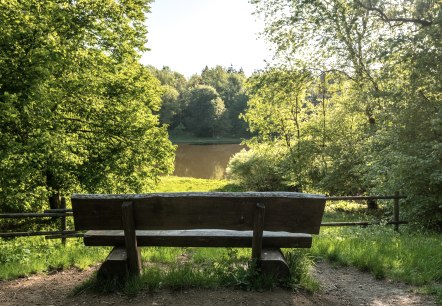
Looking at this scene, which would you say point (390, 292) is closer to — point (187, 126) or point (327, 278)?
point (327, 278)

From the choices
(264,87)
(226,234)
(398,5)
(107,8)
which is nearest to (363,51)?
(398,5)

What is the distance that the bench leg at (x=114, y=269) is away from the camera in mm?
3988

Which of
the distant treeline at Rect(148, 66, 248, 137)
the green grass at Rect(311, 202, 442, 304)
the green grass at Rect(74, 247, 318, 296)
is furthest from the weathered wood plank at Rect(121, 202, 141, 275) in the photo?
the distant treeline at Rect(148, 66, 248, 137)

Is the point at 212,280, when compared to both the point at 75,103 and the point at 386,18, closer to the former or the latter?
the point at 75,103

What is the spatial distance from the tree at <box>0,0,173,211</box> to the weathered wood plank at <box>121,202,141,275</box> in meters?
5.59

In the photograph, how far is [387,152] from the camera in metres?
11.7

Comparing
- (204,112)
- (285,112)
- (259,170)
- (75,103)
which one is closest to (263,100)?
(285,112)

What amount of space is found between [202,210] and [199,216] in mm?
73

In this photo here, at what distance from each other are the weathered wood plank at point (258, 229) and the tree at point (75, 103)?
21.6 feet

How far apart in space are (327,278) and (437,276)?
4.78ft

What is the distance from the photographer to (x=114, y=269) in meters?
4.00

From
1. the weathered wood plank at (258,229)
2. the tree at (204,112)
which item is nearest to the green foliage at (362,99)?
the weathered wood plank at (258,229)

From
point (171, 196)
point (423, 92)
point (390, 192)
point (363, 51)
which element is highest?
point (363, 51)

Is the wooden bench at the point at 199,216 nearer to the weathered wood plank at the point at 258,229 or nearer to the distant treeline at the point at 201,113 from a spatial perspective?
the weathered wood plank at the point at 258,229
